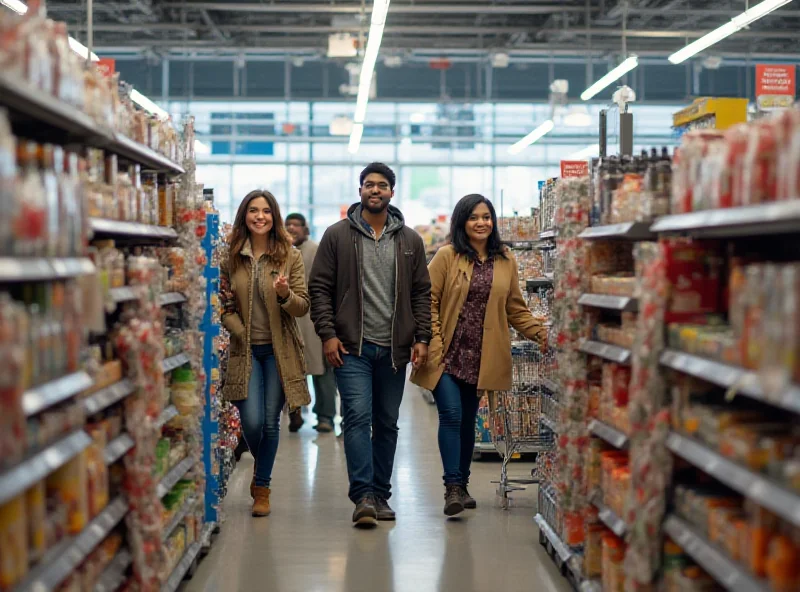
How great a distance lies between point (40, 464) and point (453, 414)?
360 cm

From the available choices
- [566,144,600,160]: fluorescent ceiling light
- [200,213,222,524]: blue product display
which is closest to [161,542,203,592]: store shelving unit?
[200,213,222,524]: blue product display

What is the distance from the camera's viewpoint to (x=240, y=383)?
19.1 feet

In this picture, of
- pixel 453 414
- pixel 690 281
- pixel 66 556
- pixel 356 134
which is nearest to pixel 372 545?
pixel 453 414

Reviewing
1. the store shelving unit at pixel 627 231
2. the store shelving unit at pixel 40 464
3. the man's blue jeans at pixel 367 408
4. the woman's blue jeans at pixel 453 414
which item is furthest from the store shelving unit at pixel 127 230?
the store shelving unit at pixel 627 231

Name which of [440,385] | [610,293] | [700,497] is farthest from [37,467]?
[440,385]

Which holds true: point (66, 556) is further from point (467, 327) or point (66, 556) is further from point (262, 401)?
point (467, 327)

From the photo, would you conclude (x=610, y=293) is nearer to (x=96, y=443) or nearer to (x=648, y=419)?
(x=648, y=419)

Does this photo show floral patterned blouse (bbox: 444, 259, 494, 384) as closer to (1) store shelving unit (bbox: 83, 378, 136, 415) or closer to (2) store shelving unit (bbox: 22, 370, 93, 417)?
(1) store shelving unit (bbox: 83, 378, 136, 415)

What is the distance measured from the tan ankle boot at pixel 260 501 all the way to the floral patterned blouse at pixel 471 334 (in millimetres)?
1326

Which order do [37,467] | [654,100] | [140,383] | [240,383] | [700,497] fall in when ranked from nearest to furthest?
[37,467]
[700,497]
[140,383]
[240,383]
[654,100]

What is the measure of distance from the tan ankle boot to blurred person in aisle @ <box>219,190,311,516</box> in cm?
20

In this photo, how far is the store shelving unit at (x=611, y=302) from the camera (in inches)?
158

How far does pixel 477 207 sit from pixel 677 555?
3055 millimetres

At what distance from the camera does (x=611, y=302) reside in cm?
424
